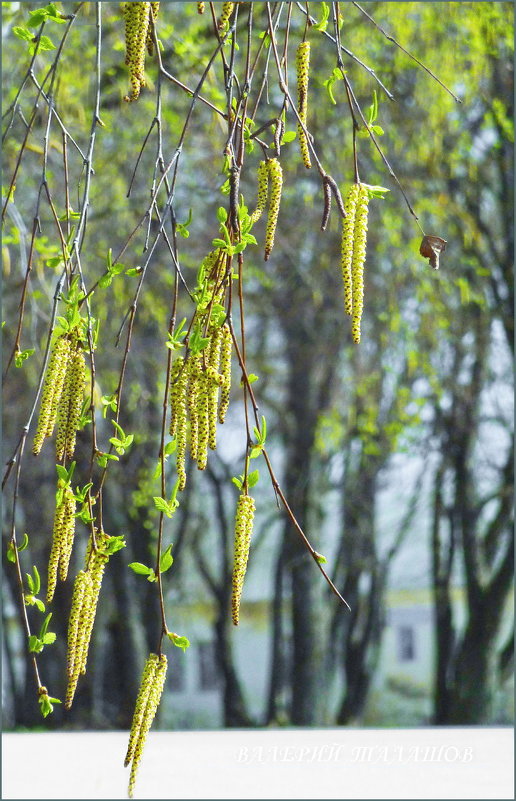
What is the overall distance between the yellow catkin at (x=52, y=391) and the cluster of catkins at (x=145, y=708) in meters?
0.15

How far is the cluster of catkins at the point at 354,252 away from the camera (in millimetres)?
591

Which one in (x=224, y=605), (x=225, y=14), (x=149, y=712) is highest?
(x=225, y=14)

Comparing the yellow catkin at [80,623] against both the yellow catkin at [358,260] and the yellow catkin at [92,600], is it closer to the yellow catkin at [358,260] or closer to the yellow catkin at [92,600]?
the yellow catkin at [92,600]

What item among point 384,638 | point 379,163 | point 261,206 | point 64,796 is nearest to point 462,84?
point 379,163

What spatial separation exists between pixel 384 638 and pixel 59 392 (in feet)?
10.3

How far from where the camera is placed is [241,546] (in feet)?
1.96

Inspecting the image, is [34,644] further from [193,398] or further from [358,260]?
[358,260]

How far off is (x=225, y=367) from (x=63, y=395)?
11 cm

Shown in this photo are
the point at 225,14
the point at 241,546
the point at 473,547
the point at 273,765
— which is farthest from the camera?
the point at 473,547

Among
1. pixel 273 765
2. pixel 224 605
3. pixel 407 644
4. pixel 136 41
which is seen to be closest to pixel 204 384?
pixel 136 41

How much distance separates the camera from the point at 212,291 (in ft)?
2.17

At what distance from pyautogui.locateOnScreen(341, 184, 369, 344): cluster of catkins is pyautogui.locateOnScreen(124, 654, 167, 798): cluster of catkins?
24 centimetres

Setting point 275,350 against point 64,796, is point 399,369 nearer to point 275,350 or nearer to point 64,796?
point 275,350

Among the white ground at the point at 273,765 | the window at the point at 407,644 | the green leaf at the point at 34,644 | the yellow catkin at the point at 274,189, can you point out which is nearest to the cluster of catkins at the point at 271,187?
the yellow catkin at the point at 274,189
